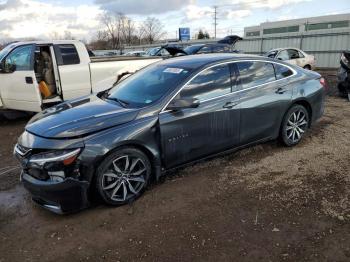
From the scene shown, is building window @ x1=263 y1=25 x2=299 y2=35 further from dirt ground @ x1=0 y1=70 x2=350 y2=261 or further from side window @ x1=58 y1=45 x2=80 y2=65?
dirt ground @ x1=0 y1=70 x2=350 y2=261

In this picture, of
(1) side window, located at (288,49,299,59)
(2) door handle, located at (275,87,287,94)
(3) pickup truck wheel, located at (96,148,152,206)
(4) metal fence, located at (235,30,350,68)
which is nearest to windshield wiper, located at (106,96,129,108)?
(3) pickup truck wheel, located at (96,148,152,206)

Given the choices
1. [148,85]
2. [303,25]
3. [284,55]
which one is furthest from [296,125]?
[303,25]

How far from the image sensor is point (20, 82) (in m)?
8.27

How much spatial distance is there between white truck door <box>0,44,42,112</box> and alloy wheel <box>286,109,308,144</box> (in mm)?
5588

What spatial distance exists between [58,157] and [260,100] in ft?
9.80

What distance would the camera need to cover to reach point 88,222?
3867 millimetres

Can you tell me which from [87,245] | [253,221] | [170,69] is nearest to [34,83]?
[170,69]

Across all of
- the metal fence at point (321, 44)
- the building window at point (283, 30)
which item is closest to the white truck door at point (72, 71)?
the metal fence at point (321, 44)

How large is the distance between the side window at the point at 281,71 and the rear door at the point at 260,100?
0.29 ft

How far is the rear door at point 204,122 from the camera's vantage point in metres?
4.39

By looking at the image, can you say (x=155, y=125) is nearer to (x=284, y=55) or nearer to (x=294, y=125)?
(x=294, y=125)

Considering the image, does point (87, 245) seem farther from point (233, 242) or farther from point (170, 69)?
point (170, 69)

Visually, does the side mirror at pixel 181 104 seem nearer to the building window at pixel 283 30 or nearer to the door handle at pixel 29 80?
the door handle at pixel 29 80

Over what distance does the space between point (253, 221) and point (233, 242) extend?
0.45 m
